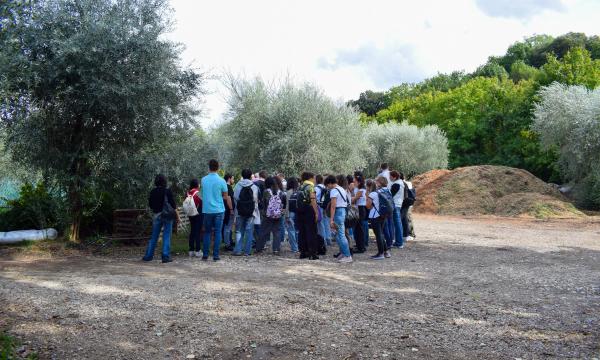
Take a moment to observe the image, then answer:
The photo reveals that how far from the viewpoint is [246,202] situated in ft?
35.1

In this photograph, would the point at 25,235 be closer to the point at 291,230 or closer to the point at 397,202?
the point at 291,230

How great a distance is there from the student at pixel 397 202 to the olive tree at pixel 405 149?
27.3m

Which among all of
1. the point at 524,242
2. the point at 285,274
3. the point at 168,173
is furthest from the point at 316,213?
the point at 524,242

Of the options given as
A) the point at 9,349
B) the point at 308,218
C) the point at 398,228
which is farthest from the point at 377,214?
the point at 9,349

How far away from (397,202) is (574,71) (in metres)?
30.3

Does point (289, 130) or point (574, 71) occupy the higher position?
point (574, 71)

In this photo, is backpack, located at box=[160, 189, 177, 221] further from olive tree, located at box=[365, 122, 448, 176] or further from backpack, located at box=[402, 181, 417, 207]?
olive tree, located at box=[365, 122, 448, 176]

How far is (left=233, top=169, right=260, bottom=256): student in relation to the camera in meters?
10.7

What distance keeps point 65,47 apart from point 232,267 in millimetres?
5619

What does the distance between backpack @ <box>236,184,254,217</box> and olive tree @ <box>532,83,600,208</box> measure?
751 inches

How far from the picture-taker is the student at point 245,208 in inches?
421

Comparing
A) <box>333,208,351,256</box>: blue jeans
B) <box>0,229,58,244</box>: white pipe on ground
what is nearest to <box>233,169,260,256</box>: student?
<box>333,208,351,256</box>: blue jeans

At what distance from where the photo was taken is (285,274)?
893cm

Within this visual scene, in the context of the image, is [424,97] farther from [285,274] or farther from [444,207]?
[285,274]
